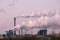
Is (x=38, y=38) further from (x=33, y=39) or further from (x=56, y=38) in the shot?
(x=56, y=38)

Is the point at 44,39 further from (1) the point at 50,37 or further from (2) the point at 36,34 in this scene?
(2) the point at 36,34

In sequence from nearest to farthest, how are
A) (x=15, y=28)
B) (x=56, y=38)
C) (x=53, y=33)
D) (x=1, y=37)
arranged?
1. (x=56, y=38)
2. (x=53, y=33)
3. (x=1, y=37)
4. (x=15, y=28)

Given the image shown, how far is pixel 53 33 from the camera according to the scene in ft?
23.0

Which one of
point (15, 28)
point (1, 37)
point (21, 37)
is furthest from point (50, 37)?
point (15, 28)

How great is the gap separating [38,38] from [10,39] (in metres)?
1.07

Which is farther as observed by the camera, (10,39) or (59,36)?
(10,39)

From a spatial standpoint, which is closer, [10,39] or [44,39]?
[44,39]

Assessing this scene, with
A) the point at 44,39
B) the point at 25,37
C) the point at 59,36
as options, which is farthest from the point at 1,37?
the point at 59,36

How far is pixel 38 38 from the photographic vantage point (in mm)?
7031

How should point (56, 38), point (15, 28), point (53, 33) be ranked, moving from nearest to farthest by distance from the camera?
point (56, 38)
point (53, 33)
point (15, 28)

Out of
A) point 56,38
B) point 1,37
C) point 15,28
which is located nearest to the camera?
point 56,38

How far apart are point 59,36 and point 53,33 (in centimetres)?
43

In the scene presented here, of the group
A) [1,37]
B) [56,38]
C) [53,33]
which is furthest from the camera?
[1,37]

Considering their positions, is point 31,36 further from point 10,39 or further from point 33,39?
point 10,39
